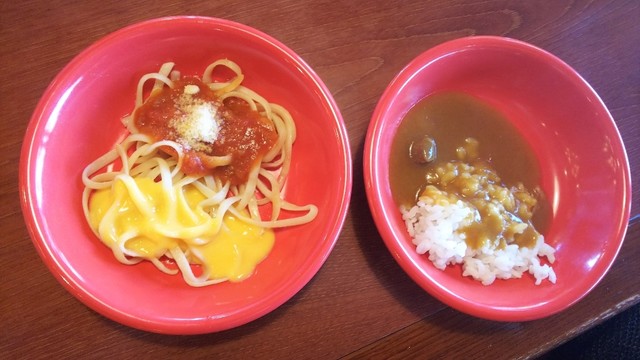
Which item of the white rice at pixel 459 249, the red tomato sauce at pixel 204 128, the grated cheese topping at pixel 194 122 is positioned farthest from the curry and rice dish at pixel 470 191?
the grated cheese topping at pixel 194 122

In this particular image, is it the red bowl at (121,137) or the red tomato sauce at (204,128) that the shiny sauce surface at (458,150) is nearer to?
the red bowl at (121,137)

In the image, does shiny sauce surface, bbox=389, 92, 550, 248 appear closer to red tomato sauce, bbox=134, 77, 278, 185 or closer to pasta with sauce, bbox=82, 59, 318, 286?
pasta with sauce, bbox=82, 59, 318, 286

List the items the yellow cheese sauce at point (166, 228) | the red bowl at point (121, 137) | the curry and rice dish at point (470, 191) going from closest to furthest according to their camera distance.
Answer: the red bowl at point (121, 137) < the yellow cheese sauce at point (166, 228) < the curry and rice dish at point (470, 191)

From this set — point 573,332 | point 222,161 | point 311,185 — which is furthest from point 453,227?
point 222,161

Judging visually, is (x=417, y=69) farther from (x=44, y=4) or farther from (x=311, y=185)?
(x=44, y=4)

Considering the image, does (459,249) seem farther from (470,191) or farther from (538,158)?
(538,158)

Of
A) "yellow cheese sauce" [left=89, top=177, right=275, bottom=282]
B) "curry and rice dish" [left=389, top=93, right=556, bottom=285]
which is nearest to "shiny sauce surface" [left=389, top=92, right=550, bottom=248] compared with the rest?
"curry and rice dish" [left=389, top=93, right=556, bottom=285]
